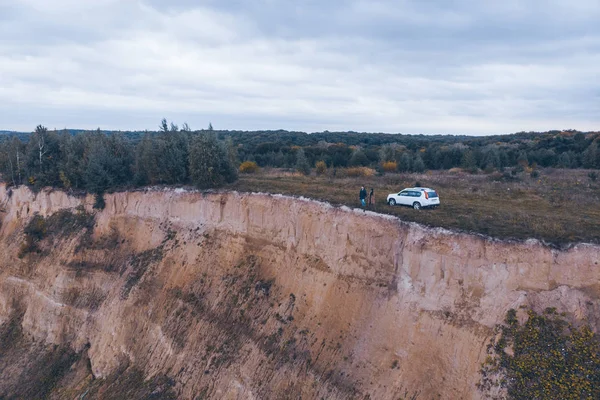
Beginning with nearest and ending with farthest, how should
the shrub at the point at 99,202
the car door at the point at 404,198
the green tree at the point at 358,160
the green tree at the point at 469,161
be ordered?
the car door at the point at 404,198
the shrub at the point at 99,202
the green tree at the point at 469,161
the green tree at the point at 358,160

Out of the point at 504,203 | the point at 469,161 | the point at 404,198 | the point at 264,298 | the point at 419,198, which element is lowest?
the point at 264,298

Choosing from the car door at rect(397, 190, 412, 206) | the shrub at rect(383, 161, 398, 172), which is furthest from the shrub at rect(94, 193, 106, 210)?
the shrub at rect(383, 161, 398, 172)

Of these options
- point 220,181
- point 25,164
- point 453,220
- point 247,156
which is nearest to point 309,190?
point 220,181

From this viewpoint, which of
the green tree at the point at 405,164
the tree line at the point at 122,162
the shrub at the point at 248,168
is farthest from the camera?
the green tree at the point at 405,164

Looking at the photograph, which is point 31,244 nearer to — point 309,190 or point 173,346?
point 173,346

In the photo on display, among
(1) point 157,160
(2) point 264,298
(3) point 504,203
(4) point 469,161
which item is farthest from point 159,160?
(4) point 469,161

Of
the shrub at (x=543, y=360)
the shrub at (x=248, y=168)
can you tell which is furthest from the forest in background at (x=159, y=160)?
the shrub at (x=543, y=360)

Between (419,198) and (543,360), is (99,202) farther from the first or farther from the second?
(543,360)

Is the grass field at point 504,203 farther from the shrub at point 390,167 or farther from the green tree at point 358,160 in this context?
the green tree at point 358,160
